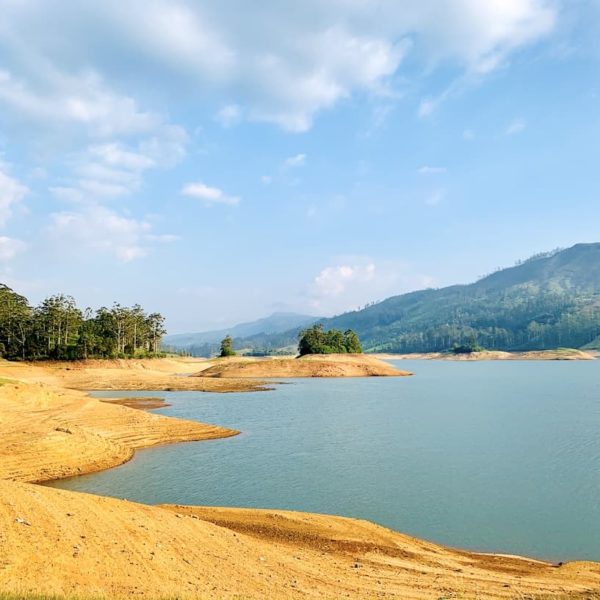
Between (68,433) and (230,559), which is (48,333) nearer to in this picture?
(68,433)

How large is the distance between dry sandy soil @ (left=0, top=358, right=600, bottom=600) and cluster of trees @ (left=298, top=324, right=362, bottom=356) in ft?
452

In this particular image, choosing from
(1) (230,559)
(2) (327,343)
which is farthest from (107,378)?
(1) (230,559)

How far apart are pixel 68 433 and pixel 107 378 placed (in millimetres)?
76974

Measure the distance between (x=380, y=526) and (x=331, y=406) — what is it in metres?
50.8

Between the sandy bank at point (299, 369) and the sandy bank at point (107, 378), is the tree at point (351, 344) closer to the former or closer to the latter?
the sandy bank at point (299, 369)

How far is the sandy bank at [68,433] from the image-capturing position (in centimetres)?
3391

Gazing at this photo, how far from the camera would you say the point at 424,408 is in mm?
71250

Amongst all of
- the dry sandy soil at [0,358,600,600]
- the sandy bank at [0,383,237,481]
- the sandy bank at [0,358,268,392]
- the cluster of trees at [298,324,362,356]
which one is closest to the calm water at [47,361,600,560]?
the sandy bank at [0,383,237,481]

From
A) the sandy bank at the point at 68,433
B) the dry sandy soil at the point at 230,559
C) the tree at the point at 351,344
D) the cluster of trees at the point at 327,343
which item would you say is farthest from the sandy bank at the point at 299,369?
the dry sandy soil at the point at 230,559

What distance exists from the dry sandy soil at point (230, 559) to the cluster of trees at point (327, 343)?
13786 centimetres

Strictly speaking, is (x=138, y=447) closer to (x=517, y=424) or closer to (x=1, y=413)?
(x=1, y=413)

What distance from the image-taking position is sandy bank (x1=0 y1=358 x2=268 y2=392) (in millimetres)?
101312

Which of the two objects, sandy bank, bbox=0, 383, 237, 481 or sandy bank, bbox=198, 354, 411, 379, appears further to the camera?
sandy bank, bbox=198, 354, 411, 379

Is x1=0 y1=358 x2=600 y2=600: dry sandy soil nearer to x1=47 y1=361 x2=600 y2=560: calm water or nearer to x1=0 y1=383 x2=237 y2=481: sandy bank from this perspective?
x1=47 y1=361 x2=600 y2=560: calm water
